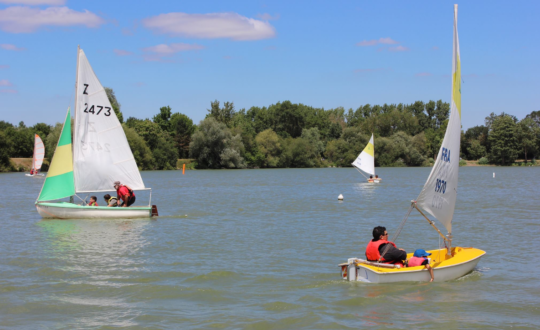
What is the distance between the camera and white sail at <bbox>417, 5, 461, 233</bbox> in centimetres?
1145

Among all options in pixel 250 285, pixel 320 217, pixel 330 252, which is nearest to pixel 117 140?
pixel 320 217

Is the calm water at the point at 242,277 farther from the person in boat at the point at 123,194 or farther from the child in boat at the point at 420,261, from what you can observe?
the person in boat at the point at 123,194

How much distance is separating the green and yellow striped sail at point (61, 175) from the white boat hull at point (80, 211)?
15.4 inches

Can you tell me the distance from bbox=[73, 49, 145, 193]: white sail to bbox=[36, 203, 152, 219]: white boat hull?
975 mm

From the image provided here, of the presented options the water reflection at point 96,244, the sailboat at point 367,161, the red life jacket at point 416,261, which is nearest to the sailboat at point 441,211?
the red life jacket at point 416,261

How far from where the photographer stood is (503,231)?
749 inches

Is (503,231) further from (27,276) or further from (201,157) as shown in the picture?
(201,157)

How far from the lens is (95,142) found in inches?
865

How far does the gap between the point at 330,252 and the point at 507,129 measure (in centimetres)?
9313

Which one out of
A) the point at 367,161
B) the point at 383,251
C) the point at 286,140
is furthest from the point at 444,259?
the point at 286,140

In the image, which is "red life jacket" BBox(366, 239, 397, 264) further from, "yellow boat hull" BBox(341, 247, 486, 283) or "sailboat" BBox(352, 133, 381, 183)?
"sailboat" BBox(352, 133, 381, 183)

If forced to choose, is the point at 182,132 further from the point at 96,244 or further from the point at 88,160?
the point at 96,244

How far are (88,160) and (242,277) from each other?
11821 mm

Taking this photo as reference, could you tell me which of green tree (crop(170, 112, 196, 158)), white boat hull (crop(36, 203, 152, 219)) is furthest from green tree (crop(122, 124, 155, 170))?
white boat hull (crop(36, 203, 152, 219))
